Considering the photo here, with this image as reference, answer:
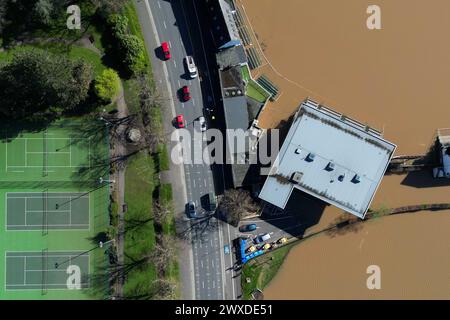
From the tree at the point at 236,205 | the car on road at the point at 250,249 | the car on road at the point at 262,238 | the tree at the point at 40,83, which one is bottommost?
the car on road at the point at 250,249

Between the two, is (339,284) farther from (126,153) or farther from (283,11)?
(283,11)

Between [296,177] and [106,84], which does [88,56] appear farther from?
[296,177]

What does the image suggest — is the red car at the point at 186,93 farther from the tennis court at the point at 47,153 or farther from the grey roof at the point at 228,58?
the tennis court at the point at 47,153

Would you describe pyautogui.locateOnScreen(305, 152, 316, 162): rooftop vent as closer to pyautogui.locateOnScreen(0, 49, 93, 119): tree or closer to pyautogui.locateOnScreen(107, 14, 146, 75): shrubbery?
pyautogui.locateOnScreen(107, 14, 146, 75): shrubbery

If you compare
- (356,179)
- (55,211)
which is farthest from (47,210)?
(356,179)

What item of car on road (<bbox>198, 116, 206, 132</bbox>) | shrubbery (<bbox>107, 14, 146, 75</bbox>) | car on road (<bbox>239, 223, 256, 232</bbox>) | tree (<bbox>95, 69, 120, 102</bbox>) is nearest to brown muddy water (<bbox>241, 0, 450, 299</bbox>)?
car on road (<bbox>239, 223, 256, 232</bbox>)

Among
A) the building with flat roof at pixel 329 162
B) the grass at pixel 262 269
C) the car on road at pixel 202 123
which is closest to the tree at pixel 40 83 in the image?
the car on road at pixel 202 123
